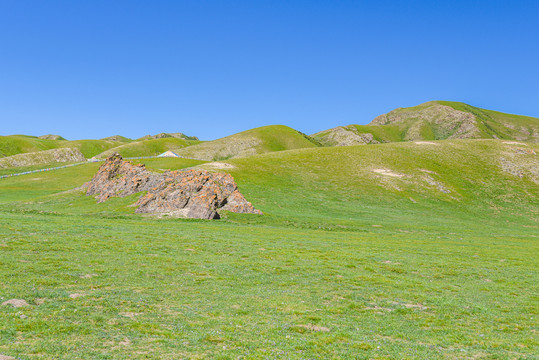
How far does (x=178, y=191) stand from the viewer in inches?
2393

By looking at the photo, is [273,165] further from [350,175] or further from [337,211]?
[337,211]

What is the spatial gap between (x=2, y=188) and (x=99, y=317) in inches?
4087

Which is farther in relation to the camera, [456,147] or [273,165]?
[456,147]

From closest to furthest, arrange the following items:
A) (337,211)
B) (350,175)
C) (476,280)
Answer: (476,280) < (337,211) < (350,175)

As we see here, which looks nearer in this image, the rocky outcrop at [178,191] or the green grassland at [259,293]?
the green grassland at [259,293]

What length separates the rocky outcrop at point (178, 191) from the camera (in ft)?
193

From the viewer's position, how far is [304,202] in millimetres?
81750

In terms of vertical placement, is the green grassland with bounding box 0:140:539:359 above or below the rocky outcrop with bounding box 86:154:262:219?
below

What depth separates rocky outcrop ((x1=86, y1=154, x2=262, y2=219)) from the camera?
58781mm

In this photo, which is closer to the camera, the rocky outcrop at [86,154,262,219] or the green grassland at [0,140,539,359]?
the green grassland at [0,140,539,359]

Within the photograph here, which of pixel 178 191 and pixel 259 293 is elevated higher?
Answer: pixel 178 191

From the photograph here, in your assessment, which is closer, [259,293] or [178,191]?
[259,293]

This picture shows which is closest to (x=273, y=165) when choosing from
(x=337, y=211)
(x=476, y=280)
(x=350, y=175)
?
(x=350, y=175)

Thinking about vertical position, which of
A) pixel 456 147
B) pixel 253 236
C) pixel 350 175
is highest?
pixel 456 147
